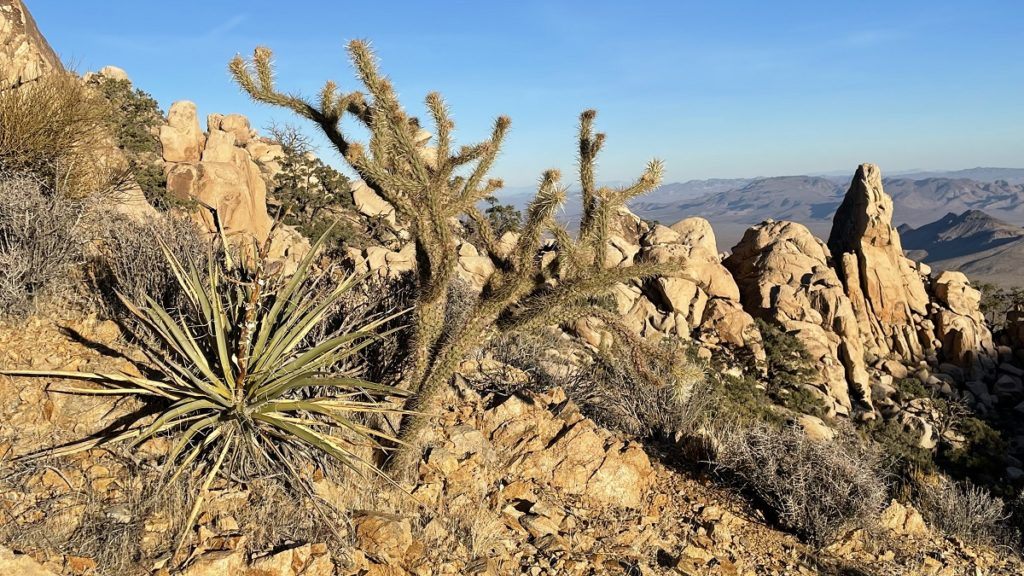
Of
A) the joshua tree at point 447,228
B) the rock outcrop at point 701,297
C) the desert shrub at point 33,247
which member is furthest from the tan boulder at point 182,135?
the joshua tree at point 447,228

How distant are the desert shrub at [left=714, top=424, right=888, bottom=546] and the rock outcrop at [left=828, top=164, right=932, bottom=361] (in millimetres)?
21905

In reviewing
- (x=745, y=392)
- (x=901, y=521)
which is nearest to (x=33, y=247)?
(x=901, y=521)

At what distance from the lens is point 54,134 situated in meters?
7.65

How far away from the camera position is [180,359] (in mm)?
4641

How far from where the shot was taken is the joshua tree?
169 inches

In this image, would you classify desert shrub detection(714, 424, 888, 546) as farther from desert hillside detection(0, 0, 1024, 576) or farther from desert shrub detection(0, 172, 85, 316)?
desert shrub detection(0, 172, 85, 316)

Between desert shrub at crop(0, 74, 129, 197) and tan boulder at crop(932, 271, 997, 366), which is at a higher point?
desert shrub at crop(0, 74, 129, 197)

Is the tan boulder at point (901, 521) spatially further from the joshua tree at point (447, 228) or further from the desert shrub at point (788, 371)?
the desert shrub at point (788, 371)

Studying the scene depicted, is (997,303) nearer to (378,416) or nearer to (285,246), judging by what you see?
(285,246)

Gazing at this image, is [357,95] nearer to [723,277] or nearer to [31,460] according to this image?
[31,460]

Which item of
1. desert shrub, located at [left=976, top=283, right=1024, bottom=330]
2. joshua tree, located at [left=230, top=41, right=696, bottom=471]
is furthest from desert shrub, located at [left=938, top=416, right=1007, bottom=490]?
joshua tree, located at [left=230, top=41, right=696, bottom=471]

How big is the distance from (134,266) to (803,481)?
241 inches

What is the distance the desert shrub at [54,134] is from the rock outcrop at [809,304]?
21.3 m

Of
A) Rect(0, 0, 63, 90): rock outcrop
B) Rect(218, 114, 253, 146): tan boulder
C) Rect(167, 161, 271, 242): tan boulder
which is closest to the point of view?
Rect(0, 0, 63, 90): rock outcrop
